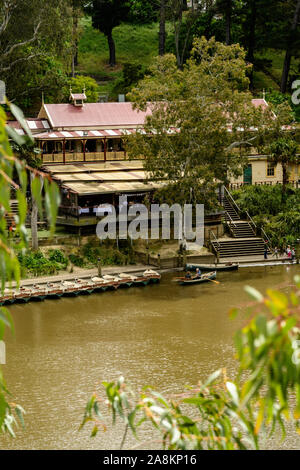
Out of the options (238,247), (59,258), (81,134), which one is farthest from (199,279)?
(81,134)

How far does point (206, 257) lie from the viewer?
158 feet

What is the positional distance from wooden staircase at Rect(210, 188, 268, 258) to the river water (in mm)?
4736

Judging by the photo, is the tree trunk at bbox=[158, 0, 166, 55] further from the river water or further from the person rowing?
the river water

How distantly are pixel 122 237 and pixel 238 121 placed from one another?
9962mm

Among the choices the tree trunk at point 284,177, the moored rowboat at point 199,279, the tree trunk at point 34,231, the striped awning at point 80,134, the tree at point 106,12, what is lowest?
the moored rowboat at point 199,279

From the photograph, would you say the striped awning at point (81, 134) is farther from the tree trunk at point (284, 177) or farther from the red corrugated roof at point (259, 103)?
the red corrugated roof at point (259, 103)

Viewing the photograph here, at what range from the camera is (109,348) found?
33.0 meters

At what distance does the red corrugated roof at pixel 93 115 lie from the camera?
5816 centimetres

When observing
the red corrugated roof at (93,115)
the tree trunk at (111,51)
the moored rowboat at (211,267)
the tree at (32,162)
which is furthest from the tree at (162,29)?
the moored rowboat at (211,267)

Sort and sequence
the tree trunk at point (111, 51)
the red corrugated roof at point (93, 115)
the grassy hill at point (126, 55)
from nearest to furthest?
1. the red corrugated roof at point (93, 115)
2. the grassy hill at point (126, 55)
3. the tree trunk at point (111, 51)

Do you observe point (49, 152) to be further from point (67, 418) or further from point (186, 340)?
point (67, 418)

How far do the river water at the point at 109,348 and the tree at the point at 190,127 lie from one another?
19.3 feet

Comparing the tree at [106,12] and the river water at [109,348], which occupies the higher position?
the tree at [106,12]

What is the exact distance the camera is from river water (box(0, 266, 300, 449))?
25.3 m
